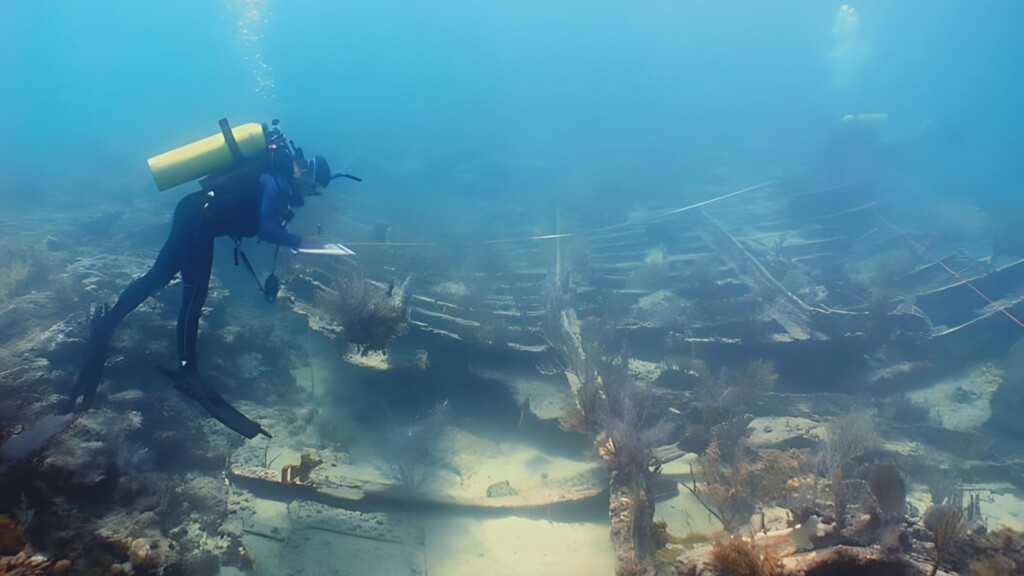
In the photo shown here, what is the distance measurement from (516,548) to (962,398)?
35.1 feet

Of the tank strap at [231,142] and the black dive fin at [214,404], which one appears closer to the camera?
the tank strap at [231,142]

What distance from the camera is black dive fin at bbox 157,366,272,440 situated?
204 inches

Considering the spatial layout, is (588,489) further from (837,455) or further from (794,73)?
(794,73)

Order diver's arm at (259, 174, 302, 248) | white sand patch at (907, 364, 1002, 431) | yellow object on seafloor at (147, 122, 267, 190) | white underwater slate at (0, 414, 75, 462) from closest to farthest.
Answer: white underwater slate at (0, 414, 75, 462) < diver's arm at (259, 174, 302, 248) < yellow object on seafloor at (147, 122, 267, 190) < white sand patch at (907, 364, 1002, 431)

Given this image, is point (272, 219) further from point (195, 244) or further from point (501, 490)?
point (501, 490)

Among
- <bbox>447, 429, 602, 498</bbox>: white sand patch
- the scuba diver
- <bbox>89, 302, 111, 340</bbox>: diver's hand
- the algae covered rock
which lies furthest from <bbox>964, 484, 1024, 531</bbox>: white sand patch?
<bbox>89, 302, 111, 340</bbox>: diver's hand

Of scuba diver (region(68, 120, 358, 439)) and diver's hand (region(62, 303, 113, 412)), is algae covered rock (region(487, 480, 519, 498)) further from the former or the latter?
diver's hand (region(62, 303, 113, 412))

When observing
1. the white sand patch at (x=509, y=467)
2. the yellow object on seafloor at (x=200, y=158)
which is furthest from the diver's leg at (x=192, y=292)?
the white sand patch at (x=509, y=467)

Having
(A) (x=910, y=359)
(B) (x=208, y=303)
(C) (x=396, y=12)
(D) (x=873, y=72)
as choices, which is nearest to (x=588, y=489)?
(B) (x=208, y=303)

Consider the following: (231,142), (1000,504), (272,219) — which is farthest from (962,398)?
(231,142)

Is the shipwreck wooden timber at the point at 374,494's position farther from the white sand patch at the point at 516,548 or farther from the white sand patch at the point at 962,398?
the white sand patch at the point at 962,398

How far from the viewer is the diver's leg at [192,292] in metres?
5.40

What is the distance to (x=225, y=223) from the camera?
5254mm

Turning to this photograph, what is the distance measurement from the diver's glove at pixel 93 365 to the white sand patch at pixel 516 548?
15.5 ft
